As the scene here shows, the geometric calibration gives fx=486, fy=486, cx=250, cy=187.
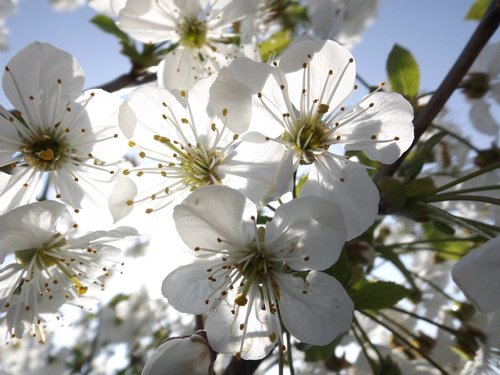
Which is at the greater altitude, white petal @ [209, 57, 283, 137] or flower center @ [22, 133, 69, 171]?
flower center @ [22, 133, 69, 171]

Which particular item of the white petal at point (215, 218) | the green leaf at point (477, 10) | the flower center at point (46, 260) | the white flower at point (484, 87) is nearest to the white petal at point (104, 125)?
the flower center at point (46, 260)

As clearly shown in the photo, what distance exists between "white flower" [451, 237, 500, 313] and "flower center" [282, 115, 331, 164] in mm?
478

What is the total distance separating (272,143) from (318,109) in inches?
8.6

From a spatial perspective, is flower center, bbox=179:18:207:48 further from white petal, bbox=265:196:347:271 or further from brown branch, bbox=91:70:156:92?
white petal, bbox=265:196:347:271

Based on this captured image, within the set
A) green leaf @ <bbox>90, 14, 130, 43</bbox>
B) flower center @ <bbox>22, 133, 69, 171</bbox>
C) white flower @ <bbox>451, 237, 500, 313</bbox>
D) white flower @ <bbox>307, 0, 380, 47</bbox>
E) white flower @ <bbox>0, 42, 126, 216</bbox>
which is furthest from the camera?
white flower @ <bbox>307, 0, 380, 47</bbox>

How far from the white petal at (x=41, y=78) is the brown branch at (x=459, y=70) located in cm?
95

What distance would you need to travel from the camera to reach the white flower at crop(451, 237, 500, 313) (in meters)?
1.01

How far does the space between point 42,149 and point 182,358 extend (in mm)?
759

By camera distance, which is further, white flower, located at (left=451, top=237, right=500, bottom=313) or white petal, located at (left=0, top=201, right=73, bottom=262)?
white petal, located at (left=0, top=201, right=73, bottom=262)

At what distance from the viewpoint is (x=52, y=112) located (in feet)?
4.62

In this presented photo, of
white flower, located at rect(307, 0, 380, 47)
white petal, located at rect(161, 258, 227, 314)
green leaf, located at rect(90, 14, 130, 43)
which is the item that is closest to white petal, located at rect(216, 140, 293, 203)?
white petal, located at rect(161, 258, 227, 314)

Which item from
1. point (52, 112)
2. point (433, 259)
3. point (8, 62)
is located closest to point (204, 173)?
point (52, 112)

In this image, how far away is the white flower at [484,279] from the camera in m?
1.01

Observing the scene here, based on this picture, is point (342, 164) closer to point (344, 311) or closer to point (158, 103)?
point (344, 311)
